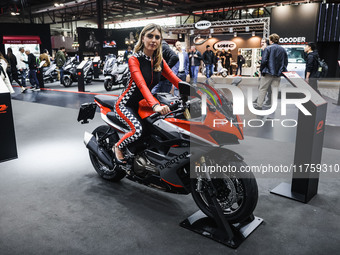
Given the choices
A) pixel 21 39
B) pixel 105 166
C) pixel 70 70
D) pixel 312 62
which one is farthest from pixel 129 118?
pixel 21 39

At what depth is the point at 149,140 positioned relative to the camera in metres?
2.64

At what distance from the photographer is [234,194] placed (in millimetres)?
2289

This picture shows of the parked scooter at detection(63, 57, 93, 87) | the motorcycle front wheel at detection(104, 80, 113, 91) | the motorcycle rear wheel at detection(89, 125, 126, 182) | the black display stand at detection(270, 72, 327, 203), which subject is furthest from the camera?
the parked scooter at detection(63, 57, 93, 87)

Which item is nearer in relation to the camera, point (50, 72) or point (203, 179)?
point (203, 179)

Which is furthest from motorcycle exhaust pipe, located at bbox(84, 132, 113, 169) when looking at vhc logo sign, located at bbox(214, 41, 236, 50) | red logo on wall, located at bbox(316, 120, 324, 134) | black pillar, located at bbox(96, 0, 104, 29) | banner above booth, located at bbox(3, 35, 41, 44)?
vhc logo sign, located at bbox(214, 41, 236, 50)

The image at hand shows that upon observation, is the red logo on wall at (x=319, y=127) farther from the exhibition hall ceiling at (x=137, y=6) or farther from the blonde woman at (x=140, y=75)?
the exhibition hall ceiling at (x=137, y=6)

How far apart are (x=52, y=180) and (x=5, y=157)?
1115 mm

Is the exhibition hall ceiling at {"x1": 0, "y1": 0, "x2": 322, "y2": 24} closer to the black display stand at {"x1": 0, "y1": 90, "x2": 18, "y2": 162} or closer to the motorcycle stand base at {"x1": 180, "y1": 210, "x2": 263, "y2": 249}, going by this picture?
the black display stand at {"x1": 0, "y1": 90, "x2": 18, "y2": 162}

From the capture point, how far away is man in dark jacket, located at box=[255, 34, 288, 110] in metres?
6.53

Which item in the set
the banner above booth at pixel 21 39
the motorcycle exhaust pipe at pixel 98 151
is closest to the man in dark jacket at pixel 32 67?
the banner above booth at pixel 21 39

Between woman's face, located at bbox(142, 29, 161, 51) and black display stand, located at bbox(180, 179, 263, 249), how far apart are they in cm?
125

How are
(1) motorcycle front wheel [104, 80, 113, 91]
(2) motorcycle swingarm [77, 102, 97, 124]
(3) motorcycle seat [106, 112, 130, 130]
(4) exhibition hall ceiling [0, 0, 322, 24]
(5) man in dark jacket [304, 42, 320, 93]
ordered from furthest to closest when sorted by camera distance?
(4) exhibition hall ceiling [0, 0, 322, 24], (1) motorcycle front wheel [104, 80, 113, 91], (5) man in dark jacket [304, 42, 320, 93], (2) motorcycle swingarm [77, 102, 97, 124], (3) motorcycle seat [106, 112, 130, 130]

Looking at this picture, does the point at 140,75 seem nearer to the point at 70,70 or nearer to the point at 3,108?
the point at 3,108

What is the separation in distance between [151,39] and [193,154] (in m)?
1.00
